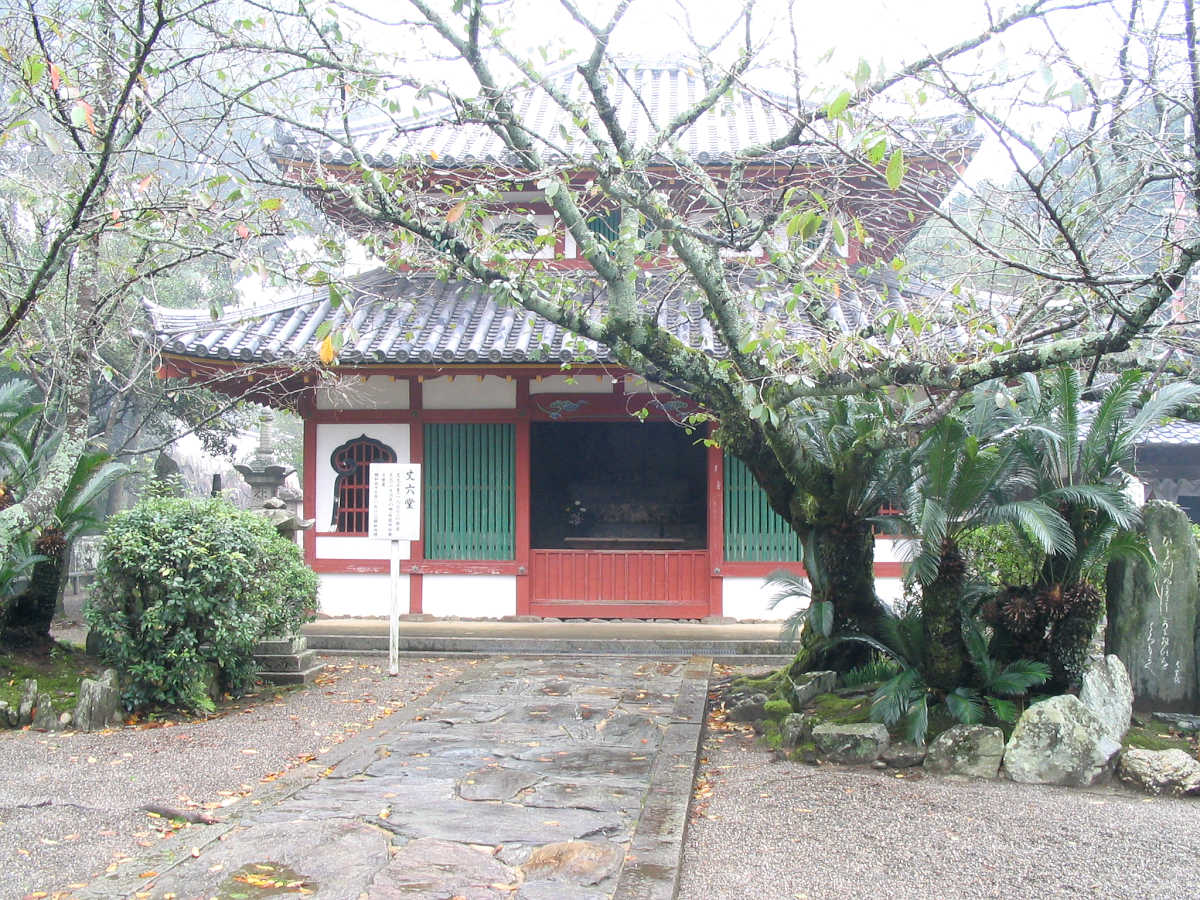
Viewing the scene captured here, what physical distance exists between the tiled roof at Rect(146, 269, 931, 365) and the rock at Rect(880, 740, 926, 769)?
174 inches

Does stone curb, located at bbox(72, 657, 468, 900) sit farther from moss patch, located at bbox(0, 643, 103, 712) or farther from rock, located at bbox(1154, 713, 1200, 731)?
rock, located at bbox(1154, 713, 1200, 731)

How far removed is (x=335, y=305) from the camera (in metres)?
5.25

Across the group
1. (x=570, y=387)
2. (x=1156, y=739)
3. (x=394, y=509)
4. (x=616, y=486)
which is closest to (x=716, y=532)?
(x=570, y=387)

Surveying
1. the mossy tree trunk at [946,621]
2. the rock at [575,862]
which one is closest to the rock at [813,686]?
the mossy tree trunk at [946,621]

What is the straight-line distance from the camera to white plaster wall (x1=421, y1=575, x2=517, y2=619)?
1211 cm

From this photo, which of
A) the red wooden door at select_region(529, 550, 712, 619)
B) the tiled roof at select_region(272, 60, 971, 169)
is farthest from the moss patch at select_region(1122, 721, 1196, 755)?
the tiled roof at select_region(272, 60, 971, 169)

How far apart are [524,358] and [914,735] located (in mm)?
5811

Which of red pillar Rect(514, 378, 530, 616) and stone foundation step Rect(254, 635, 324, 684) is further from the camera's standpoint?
red pillar Rect(514, 378, 530, 616)

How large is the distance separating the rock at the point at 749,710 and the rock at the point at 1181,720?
9.18ft

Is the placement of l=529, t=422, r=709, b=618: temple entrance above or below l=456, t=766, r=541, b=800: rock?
above

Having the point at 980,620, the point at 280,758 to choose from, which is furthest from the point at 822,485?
the point at 280,758

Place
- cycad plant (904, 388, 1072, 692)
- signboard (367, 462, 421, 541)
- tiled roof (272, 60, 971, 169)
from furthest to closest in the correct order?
tiled roof (272, 60, 971, 169) < signboard (367, 462, 421, 541) < cycad plant (904, 388, 1072, 692)

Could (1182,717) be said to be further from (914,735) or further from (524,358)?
(524,358)

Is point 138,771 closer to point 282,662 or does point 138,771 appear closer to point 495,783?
point 495,783
